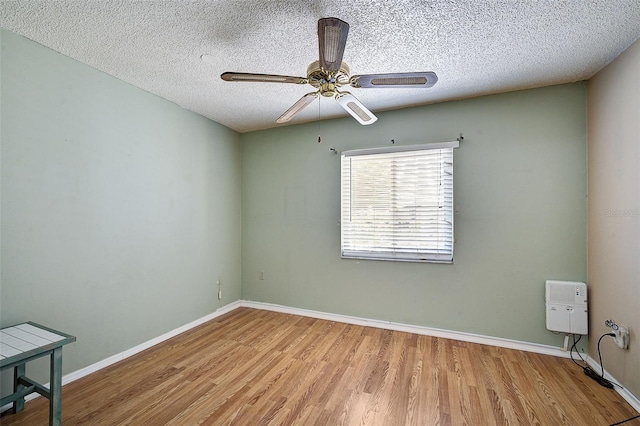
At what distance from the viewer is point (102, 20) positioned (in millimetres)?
1624

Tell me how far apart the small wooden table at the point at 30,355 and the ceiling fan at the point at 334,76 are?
1800 millimetres

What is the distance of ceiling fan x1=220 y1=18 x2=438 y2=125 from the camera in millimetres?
1223

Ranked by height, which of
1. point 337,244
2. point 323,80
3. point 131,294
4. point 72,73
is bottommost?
point 131,294

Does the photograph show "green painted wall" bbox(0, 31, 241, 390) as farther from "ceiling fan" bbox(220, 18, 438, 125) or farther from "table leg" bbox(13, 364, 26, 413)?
"ceiling fan" bbox(220, 18, 438, 125)

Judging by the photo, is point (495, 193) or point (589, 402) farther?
point (495, 193)

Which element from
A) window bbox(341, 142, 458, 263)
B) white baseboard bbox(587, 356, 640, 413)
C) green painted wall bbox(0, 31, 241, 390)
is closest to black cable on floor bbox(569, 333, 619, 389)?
white baseboard bbox(587, 356, 640, 413)

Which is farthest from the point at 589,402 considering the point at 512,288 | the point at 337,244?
the point at 337,244

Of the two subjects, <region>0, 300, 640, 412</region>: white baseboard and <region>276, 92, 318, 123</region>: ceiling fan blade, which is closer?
<region>276, 92, 318, 123</region>: ceiling fan blade

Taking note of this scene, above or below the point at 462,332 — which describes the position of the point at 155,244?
above

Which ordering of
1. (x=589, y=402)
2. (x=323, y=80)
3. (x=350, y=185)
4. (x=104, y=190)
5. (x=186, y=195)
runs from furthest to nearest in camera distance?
(x=350, y=185), (x=186, y=195), (x=104, y=190), (x=589, y=402), (x=323, y=80)

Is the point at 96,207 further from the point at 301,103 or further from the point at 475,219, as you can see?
the point at 475,219

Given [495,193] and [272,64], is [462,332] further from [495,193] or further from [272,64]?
[272,64]

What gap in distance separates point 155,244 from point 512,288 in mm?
3456

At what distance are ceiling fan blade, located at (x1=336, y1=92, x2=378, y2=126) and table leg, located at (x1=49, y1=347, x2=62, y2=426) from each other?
7.35 feet
